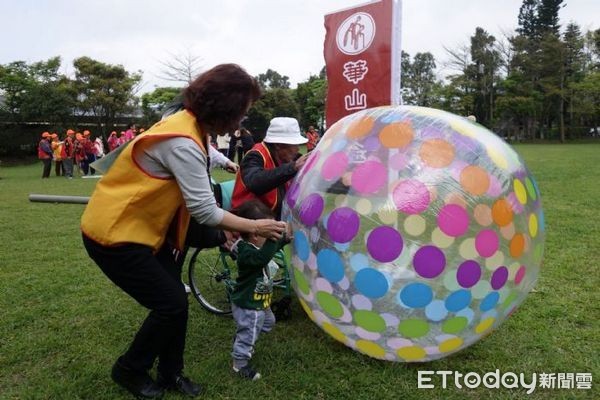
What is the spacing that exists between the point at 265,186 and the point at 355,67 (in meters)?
2.29

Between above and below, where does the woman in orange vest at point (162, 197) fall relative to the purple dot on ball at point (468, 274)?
above

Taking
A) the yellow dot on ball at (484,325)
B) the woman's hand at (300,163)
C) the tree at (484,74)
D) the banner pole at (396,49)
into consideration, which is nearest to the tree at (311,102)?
the tree at (484,74)

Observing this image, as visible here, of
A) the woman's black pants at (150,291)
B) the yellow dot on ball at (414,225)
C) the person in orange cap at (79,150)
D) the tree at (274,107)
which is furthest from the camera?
the tree at (274,107)

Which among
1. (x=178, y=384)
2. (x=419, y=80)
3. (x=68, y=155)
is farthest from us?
(x=419, y=80)

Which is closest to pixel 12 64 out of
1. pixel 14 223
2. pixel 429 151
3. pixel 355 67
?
pixel 14 223

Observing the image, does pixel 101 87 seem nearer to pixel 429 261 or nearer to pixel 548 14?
pixel 429 261

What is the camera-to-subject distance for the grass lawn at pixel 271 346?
3.04 metres

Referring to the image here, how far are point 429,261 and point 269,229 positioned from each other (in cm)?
88

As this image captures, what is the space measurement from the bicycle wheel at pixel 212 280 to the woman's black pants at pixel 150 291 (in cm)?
121

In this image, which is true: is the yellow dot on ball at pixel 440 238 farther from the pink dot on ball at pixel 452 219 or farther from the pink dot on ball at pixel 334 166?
the pink dot on ball at pixel 334 166

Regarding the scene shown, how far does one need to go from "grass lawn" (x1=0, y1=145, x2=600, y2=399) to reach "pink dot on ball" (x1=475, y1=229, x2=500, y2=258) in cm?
93

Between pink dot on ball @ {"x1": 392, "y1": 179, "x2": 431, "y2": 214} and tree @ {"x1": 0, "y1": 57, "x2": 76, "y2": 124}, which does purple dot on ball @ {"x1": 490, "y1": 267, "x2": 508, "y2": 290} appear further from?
tree @ {"x1": 0, "y1": 57, "x2": 76, "y2": 124}

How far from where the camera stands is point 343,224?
2.81 metres

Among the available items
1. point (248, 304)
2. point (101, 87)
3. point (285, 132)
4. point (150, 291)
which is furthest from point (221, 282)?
point (101, 87)
